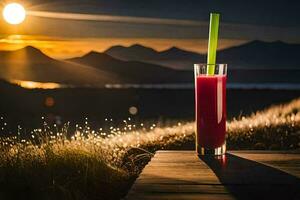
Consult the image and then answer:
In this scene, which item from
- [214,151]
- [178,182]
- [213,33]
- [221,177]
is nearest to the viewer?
[178,182]

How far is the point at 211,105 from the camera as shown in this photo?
388 cm

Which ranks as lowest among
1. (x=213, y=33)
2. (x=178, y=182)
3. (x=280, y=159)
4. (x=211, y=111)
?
(x=178, y=182)

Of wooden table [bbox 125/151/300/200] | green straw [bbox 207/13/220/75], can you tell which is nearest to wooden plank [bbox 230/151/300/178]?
wooden table [bbox 125/151/300/200]

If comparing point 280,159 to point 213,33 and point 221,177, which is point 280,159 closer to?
point 221,177

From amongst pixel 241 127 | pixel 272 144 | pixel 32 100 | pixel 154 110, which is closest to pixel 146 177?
pixel 272 144

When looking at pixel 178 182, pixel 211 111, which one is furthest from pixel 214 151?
pixel 178 182

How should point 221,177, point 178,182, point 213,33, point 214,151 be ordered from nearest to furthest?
point 178,182 → point 221,177 → point 213,33 → point 214,151

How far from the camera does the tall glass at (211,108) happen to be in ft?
12.7

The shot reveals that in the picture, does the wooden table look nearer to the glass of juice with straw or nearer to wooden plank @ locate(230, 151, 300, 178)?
wooden plank @ locate(230, 151, 300, 178)

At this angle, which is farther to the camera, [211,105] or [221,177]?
[211,105]

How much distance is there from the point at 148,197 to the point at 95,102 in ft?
168

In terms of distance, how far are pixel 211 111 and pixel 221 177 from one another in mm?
675

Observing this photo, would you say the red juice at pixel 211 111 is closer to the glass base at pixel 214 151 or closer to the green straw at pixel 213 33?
the glass base at pixel 214 151

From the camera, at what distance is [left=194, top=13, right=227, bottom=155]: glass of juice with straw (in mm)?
3873
